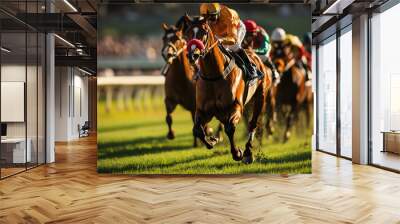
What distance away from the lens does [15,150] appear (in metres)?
7.56

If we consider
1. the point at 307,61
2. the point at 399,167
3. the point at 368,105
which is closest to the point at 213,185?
the point at 307,61

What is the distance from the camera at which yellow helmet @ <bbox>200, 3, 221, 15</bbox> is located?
6645 millimetres

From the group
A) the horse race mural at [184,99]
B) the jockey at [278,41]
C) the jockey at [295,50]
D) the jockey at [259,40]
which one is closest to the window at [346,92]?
the jockey at [295,50]

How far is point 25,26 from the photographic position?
7.73 meters

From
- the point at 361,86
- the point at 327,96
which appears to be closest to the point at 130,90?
the point at 361,86

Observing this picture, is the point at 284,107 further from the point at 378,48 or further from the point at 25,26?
the point at 25,26

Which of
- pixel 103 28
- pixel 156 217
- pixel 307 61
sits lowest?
pixel 156 217

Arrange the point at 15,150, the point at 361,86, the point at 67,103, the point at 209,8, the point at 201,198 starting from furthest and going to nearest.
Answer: the point at 67,103, the point at 361,86, the point at 15,150, the point at 209,8, the point at 201,198

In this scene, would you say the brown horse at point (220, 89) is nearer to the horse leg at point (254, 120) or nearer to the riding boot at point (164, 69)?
the horse leg at point (254, 120)

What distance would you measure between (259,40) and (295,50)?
1.99 feet

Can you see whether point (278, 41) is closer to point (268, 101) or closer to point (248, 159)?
point (268, 101)

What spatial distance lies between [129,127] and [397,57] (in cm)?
493

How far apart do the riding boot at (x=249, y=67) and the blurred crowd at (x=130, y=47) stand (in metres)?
1.31

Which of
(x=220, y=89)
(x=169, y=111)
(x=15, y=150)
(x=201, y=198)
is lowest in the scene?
(x=201, y=198)
